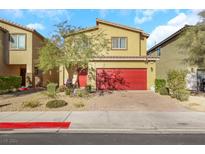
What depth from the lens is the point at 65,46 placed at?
2159 centimetres

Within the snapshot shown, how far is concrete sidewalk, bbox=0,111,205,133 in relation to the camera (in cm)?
1073

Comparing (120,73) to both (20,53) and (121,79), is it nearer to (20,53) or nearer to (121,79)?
(121,79)

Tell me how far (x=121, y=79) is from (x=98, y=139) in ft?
62.9

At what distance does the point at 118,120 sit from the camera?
498 inches

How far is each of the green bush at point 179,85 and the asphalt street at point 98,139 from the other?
10.5m

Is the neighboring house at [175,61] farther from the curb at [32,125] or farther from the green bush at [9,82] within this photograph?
the curb at [32,125]

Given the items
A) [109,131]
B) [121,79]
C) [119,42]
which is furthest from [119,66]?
[109,131]

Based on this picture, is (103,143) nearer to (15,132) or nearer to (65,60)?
(15,132)

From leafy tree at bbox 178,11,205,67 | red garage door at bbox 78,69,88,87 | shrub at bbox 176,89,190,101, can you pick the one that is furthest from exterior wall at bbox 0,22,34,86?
shrub at bbox 176,89,190,101

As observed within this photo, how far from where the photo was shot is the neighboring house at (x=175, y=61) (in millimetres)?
28708

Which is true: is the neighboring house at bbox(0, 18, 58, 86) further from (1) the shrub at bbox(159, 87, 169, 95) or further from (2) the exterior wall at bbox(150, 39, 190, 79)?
(2) the exterior wall at bbox(150, 39, 190, 79)

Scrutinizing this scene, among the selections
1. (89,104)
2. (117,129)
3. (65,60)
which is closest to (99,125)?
(117,129)

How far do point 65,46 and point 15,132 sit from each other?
39.8ft

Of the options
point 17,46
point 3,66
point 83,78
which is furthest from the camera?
point 17,46
